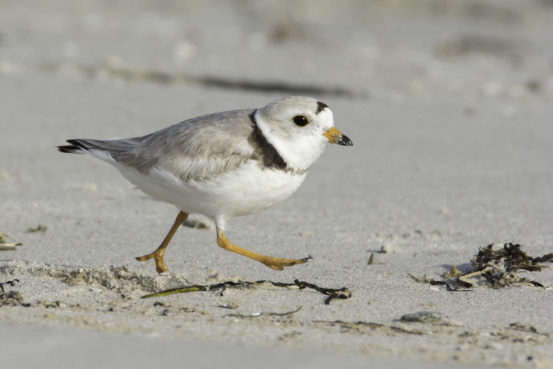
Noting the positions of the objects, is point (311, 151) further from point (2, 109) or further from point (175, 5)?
point (175, 5)

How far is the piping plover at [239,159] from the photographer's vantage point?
12.9 ft

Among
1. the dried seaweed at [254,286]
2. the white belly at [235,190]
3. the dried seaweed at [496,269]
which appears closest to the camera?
the dried seaweed at [254,286]

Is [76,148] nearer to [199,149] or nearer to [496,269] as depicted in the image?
[199,149]

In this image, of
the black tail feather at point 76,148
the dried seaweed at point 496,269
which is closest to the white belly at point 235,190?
the black tail feather at point 76,148

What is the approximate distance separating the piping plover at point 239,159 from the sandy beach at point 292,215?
380 mm

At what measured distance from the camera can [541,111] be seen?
8.48 m

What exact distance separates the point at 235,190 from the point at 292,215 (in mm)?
1530

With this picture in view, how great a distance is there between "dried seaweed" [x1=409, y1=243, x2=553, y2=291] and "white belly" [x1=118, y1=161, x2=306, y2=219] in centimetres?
81

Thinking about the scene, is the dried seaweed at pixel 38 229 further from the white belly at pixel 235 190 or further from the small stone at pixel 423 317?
the small stone at pixel 423 317

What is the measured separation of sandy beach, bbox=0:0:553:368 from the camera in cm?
310

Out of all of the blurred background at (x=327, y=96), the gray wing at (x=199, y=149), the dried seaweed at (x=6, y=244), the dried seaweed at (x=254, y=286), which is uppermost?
the blurred background at (x=327, y=96)

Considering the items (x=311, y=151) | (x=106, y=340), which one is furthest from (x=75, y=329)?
(x=311, y=151)

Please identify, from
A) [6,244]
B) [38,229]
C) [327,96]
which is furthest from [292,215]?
[327,96]

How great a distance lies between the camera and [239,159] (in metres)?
3.93
